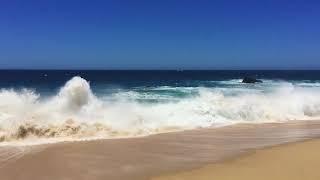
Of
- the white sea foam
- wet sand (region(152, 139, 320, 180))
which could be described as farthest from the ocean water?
wet sand (region(152, 139, 320, 180))

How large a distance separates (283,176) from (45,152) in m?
4.97

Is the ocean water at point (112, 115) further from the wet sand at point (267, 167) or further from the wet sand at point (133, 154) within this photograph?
the wet sand at point (267, 167)

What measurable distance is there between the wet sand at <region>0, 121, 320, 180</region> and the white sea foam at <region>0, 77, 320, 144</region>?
46.2 inches

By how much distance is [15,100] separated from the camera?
16281 millimetres

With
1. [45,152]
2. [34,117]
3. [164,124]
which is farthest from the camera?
[164,124]

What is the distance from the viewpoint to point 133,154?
31.6 ft

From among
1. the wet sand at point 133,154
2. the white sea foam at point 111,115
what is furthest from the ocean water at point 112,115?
the wet sand at point 133,154

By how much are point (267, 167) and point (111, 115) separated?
722 centimetres

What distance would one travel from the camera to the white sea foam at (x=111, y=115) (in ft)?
38.9

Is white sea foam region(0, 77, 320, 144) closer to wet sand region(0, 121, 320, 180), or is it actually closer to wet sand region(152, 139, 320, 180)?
wet sand region(0, 121, 320, 180)

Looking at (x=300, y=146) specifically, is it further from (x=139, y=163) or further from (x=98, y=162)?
(x=98, y=162)

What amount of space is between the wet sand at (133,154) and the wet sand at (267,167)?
0.36 meters

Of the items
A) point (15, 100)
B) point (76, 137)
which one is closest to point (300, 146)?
point (76, 137)

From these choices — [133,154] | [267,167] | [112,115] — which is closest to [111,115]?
[112,115]
